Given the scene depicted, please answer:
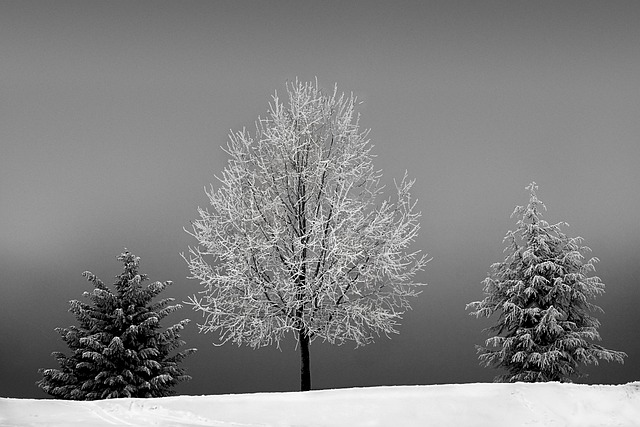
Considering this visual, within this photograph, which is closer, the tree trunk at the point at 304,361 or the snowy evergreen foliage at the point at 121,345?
the tree trunk at the point at 304,361

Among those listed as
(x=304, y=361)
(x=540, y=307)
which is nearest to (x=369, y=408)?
(x=304, y=361)

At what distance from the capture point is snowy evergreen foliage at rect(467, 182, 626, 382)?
2453 cm

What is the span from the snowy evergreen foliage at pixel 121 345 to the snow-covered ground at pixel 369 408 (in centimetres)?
1229

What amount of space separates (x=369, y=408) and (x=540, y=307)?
1440 cm

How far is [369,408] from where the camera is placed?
13367 millimetres

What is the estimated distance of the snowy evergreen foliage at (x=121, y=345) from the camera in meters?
25.7

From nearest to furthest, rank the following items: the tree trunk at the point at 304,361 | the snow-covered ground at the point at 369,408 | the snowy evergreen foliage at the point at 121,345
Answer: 1. the snow-covered ground at the point at 369,408
2. the tree trunk at the point at 304,361
3. the snowy evergreen foliage at the point at 121,345

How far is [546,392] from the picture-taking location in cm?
1445

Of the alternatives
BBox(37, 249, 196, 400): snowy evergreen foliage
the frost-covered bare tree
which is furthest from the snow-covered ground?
BBox(37, 249, 196, 400): snowy evergreen foliage

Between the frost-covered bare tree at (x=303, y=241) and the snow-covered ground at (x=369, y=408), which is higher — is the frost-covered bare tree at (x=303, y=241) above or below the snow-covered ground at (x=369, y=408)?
above

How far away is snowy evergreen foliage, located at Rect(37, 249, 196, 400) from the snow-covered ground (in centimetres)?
1229

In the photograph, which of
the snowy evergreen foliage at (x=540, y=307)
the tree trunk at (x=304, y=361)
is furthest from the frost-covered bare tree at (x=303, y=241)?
the snowy evergreen foliage at (x=540, y=307)

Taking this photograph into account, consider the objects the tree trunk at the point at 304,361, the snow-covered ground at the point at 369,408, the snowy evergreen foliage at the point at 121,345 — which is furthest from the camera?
the snowy evergreen foliage at the point at 121,345

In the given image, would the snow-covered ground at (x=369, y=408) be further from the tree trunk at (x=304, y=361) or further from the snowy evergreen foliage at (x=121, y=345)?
the snowy evergreen foliage at (x=121, y=345)
